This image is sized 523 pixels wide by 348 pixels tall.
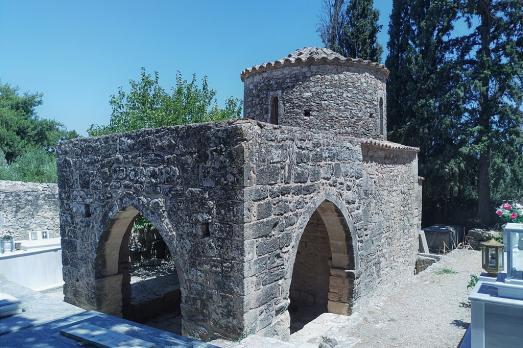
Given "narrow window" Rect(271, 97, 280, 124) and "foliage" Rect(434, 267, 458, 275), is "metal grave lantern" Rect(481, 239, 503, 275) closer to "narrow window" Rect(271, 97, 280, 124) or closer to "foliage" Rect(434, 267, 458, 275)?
"foliage" Rect(434, 267, 458, 275)

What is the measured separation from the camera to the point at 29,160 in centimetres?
2281

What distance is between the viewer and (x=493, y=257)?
610cm

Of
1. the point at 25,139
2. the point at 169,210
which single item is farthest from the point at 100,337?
the point at 25,139

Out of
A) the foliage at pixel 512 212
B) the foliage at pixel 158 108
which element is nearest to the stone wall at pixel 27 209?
the foliage at pixel 158 108

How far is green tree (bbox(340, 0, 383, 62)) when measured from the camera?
2083 centimetres

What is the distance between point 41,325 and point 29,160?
23527 mm

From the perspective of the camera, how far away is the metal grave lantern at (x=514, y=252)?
198 inches

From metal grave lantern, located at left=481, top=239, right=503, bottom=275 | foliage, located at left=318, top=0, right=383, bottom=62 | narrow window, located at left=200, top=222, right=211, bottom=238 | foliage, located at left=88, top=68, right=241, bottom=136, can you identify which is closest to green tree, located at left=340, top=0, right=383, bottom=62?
foliage, located at left=318, top=0, right=383, bottom=62

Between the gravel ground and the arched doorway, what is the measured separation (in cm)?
45

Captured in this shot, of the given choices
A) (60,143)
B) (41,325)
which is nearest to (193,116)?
(60,143)

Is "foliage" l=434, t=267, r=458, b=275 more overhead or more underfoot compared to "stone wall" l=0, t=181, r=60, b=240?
more underfoot

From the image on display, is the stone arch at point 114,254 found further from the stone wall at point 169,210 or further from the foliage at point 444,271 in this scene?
the foliage at point 444,271

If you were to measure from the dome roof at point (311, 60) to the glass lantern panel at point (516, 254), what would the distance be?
5.08m

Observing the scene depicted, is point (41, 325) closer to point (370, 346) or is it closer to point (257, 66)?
point (370, 346)
